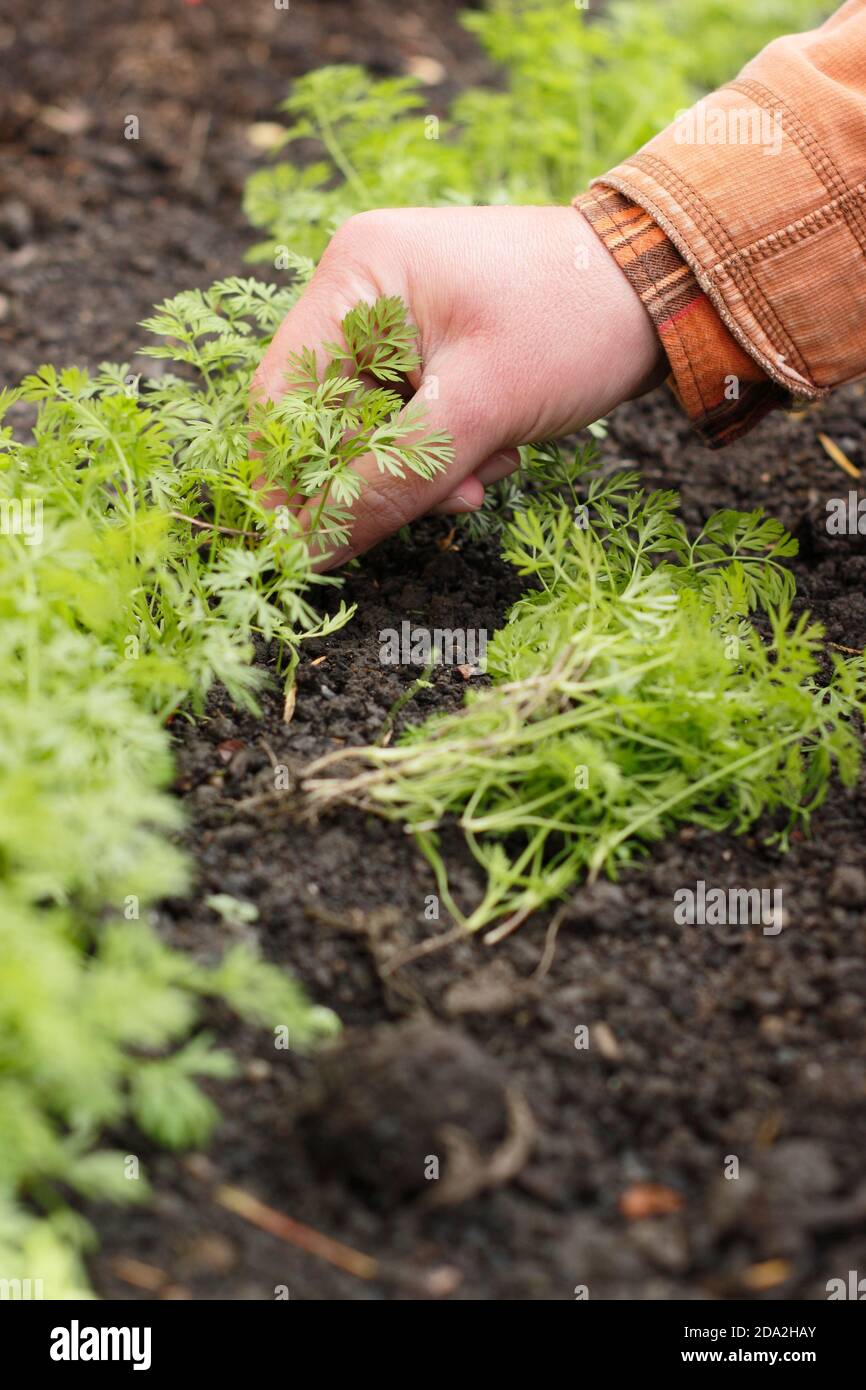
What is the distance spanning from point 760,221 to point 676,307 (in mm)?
223

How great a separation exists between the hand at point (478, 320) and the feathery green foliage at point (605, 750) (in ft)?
1.24

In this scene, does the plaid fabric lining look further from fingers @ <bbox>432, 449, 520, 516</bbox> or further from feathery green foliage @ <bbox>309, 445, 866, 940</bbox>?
feathery green foliage @ <bbox>309, 445, 866, 940</bbox>

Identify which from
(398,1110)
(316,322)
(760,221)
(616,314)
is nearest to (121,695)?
(398,1110)

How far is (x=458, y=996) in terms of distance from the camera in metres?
1.91

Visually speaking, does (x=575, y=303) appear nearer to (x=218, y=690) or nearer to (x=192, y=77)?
(x=218, y=690)

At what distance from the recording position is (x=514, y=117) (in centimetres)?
449

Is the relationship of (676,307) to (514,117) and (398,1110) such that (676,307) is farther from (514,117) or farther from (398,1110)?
(514,117)

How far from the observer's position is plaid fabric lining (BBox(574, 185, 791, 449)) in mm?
2525

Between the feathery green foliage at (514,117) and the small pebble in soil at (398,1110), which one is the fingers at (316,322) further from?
the small pebble in soil at (398,1110)

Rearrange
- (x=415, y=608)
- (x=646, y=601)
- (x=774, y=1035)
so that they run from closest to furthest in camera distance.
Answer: (x=774, y=1035) < (x=646, y=601) < (x=415, y=608)

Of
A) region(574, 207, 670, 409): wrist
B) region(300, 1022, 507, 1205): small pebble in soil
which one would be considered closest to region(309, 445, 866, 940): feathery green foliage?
region(300, 1022, 507, 1205): small pebble in soil

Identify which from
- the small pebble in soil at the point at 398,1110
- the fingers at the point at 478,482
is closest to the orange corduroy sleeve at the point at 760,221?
the fingers at the point at 478,482
